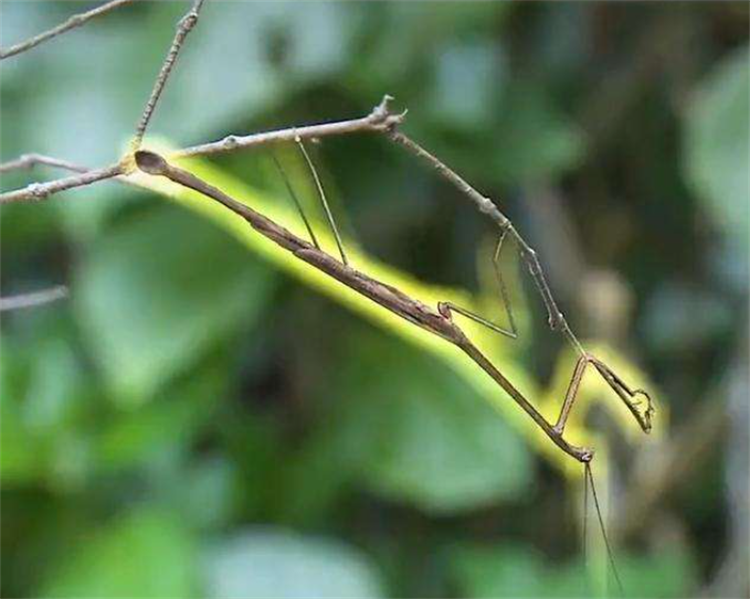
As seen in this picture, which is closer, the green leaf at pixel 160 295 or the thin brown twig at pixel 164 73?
the thin brown twig at pixel 164 73

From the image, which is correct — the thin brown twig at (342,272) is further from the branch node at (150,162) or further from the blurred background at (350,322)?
the blurred background at (350,322)

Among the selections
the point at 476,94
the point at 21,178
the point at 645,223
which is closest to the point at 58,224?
the point at 21,178

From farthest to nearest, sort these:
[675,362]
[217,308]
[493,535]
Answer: [675,362] < [493,535] < [217,308]

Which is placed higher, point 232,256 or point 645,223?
point 645,223

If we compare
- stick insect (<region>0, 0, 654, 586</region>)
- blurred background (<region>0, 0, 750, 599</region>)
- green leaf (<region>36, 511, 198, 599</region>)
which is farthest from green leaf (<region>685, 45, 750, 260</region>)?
green leaf (<region>36, 511, 198, 599</region>)

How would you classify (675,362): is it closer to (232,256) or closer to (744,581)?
(744,581)

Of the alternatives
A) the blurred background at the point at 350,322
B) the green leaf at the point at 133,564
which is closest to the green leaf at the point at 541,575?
the blurred background at the point at 350,322
